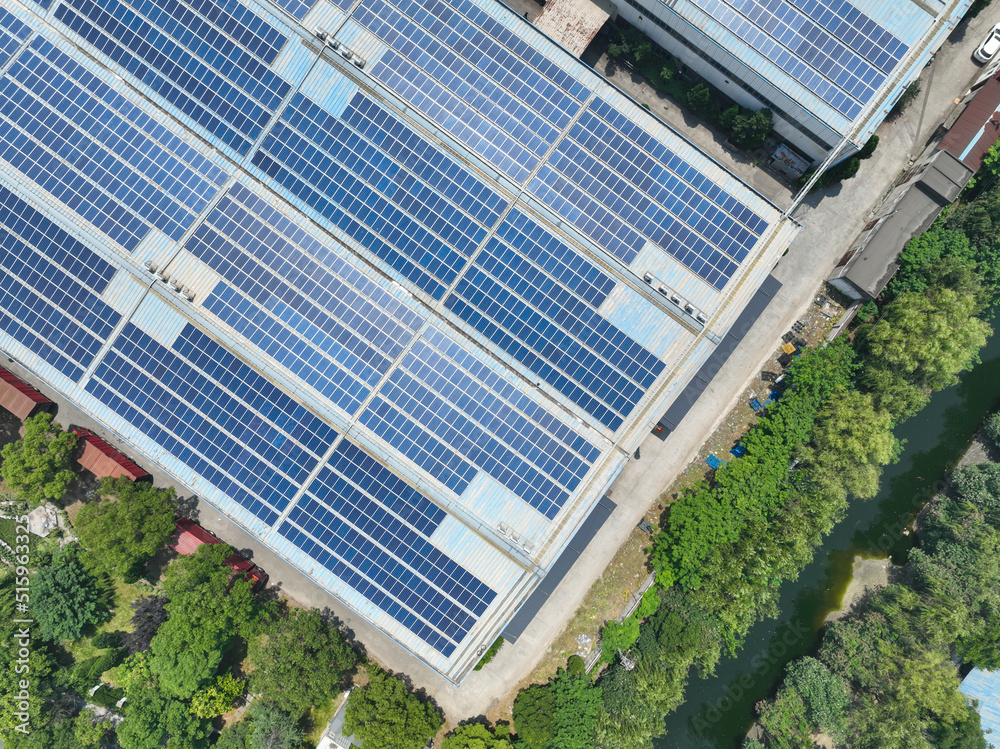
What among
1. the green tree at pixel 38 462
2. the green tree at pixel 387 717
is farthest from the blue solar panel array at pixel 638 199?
the green tree at pixel 38 462

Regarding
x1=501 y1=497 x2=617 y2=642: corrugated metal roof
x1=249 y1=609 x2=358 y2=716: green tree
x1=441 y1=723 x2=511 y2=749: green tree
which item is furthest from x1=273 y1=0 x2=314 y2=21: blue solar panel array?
x1=441 y1=723 x2=511 y2=749: green tree

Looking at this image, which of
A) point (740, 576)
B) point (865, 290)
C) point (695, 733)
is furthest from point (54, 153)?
point (695, 733)

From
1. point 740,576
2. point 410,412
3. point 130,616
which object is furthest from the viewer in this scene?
point 130,616

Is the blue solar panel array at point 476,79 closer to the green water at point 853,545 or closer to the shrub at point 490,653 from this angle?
the shrub at point 490,653

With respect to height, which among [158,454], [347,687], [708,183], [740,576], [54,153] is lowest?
[347,687]

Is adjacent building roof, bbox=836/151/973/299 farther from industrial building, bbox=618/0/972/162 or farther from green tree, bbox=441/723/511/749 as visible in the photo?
green tree, bbox=441/723/511/749

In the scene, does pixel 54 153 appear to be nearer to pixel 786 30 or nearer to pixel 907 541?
pixel 786 30
